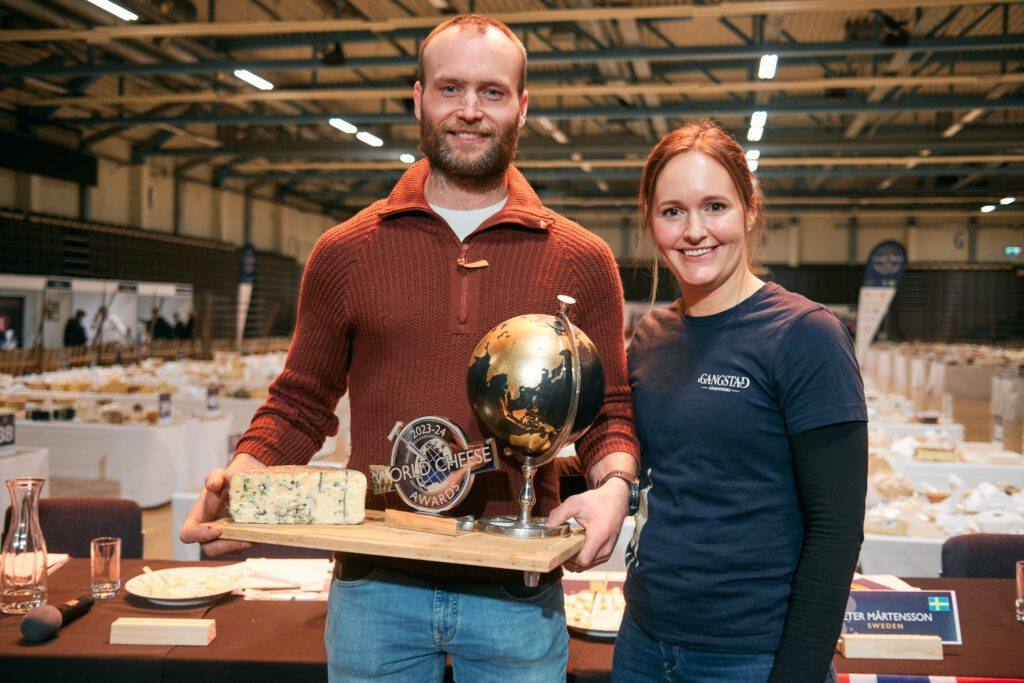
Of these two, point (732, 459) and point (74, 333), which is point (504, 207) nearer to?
point (732, 459)

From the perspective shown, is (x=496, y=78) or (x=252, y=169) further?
(x=252, y=169)

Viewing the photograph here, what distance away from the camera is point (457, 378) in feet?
5.42

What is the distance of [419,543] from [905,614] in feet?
5.20

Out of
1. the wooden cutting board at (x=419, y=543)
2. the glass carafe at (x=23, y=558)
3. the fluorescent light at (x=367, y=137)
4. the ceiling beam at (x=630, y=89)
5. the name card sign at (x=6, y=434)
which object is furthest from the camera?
the fluorescent light at (x=367, y=137)

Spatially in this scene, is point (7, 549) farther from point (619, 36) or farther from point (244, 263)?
point (244, 263)

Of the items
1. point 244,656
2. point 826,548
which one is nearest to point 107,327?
point 244,656

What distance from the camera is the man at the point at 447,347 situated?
156cm

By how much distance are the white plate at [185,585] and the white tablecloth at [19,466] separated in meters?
2.89

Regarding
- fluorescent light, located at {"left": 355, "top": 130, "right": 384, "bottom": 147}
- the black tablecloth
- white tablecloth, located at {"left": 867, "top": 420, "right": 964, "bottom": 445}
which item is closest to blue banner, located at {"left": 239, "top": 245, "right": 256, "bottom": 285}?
fluorescent light, located at {"left": 355, "top": 130, "right": 384, "bottom": 147}

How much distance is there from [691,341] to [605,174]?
1888cm

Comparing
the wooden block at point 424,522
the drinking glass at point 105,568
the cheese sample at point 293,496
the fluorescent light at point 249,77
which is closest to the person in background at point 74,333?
the fluorescent light at point 249,77

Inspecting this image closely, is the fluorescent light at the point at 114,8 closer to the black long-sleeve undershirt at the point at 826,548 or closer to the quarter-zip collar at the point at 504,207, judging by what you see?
the quarter-zip collar at the point at 504,207

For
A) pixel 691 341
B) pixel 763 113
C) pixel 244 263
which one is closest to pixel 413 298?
pixel 691 341

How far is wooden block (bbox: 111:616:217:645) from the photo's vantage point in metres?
2.29
